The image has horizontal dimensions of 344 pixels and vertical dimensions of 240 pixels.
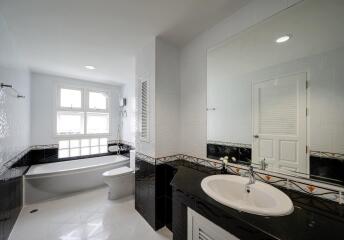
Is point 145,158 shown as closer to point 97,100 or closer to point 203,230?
point 203,230

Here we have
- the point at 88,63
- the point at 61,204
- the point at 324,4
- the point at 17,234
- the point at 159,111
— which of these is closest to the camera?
the point at 324,4

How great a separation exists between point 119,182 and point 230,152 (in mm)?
2032

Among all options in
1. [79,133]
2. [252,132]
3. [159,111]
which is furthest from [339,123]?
[79,133]

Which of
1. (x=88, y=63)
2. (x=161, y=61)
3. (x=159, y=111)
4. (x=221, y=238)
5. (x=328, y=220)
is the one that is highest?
(x=88, y=63)

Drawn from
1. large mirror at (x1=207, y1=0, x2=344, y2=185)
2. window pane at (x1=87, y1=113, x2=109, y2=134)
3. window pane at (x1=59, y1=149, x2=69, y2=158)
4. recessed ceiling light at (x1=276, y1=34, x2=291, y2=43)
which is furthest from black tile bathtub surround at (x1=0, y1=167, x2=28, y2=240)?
recessed ceiling light at (x1=276, y1=34, x2=291, y2=43)

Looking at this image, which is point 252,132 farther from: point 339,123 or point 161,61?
point 161,61

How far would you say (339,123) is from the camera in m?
0.93

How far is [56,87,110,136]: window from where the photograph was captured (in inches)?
130

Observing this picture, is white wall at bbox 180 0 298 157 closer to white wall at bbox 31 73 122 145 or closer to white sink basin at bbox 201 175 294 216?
white sink basin at bbox 201 175 294 216

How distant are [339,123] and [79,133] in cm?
421

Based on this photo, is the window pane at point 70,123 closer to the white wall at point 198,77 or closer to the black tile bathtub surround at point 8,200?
the black tile bathtub surround at point 8,200

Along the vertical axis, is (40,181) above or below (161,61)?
below

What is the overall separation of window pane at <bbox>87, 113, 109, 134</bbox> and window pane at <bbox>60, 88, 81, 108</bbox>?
38 cm

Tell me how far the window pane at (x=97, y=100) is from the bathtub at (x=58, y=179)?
4.77 feet
